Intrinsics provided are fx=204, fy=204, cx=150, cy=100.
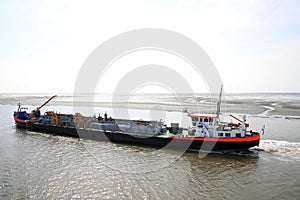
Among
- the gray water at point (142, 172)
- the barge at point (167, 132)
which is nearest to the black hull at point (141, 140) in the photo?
the barge at point (167, 132)

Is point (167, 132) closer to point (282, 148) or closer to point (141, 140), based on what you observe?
point (141, 140)

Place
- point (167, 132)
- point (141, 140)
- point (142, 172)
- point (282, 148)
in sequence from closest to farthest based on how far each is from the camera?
point (142, 172) < point (282, 148) < point (141, 140) < point (167, 132)

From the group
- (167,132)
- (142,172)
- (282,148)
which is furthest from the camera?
(167,132)

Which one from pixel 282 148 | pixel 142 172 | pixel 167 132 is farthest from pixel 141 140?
pixel 282 148

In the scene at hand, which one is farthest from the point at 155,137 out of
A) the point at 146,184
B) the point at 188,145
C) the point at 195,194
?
the point at 195,194

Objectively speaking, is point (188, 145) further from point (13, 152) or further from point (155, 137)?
point (13, 152)

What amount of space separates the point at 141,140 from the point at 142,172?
325 inches

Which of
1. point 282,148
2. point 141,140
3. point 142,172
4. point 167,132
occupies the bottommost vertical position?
point 142,172

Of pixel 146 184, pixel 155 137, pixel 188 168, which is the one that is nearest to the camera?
pixel 146 184

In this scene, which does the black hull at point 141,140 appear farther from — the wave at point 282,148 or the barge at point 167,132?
the wave at point 282,148

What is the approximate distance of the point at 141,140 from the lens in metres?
24.4

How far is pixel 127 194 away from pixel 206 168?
7680 millimetres

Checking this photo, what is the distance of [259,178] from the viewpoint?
50.2 feet

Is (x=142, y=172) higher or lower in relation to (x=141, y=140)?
lower
